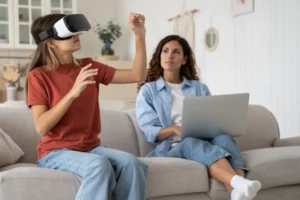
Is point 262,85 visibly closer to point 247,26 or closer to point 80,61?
point 247,26

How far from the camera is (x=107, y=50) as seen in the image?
6.18m

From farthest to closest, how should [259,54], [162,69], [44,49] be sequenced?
1. [259,54]
2. [162,69]
3. [44,49]

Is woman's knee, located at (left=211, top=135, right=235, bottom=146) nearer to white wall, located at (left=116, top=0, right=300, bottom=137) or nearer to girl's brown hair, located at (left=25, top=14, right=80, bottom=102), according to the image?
girl's brown hair, located at (left=25, top=14, right=80, bottom=102)

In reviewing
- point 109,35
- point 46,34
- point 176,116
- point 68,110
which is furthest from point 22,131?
point 109,35

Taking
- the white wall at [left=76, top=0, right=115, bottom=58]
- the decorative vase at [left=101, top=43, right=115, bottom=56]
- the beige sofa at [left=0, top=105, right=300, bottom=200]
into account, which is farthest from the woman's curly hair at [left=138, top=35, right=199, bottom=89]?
the white wall at [left=76, top=0, right=115, bottom=58]

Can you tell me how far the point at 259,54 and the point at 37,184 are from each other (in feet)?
8.51

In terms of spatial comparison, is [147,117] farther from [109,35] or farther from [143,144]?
[109,35]

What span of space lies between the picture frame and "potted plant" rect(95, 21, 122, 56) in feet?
7.47

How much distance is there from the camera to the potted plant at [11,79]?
564 cm

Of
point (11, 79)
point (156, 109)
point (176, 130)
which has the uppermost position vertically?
point (11, 79)

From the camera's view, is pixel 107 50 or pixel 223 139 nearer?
pixel 223 139

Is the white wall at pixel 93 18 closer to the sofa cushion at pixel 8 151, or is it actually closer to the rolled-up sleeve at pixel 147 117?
the rolled-up sleeve at pixel 147 117

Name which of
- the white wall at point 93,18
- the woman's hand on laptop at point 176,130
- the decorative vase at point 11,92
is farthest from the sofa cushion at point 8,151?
the white wall at point 93,18

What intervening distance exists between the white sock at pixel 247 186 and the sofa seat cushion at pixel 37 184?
70 cm
